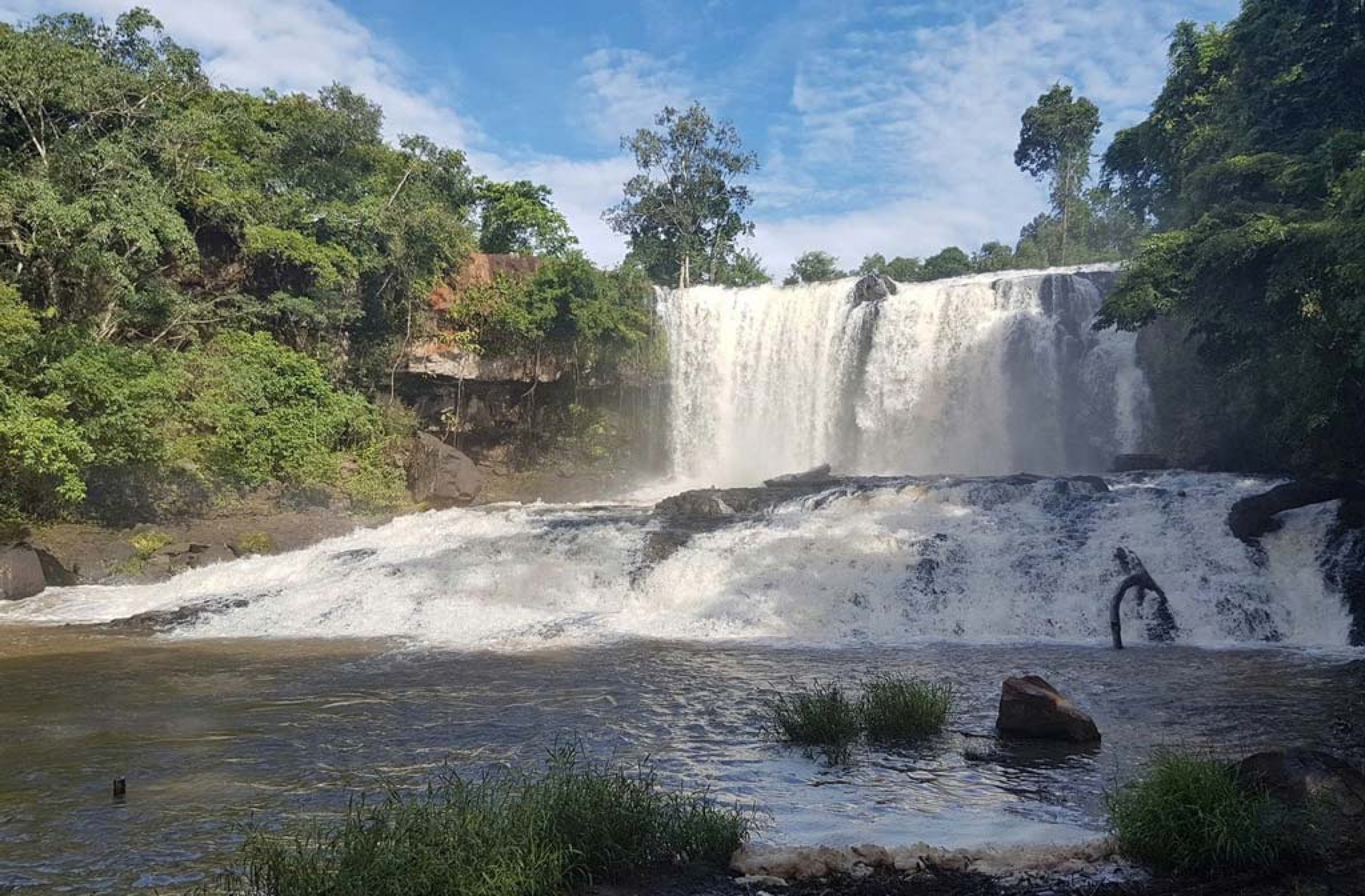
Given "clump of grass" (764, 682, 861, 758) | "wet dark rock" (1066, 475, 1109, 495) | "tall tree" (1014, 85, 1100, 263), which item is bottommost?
"clump of grass" (764, 682, 861, 758)

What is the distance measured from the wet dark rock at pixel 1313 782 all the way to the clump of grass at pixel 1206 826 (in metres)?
0.19

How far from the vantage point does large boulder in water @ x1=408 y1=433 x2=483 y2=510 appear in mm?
30406

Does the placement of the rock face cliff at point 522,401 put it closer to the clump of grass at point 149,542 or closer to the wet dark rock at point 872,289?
the wet dark rock at point 872,289

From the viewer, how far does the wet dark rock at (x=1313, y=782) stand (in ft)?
18.5

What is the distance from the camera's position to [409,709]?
34.9 ft

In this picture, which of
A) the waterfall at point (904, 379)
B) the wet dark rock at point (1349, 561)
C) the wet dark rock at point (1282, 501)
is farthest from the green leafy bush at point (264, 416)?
the wet dark rock at point (1349, 561)

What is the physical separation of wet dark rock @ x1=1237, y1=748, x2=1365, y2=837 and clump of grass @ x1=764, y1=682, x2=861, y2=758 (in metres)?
3.36

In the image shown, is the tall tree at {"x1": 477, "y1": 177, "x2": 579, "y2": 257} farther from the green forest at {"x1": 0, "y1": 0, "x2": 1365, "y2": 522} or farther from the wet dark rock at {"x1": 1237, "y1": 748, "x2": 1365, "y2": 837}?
the wet dark rock at {"x1": 1237, "y1": 748, "x2": 1365, "y2": 837}

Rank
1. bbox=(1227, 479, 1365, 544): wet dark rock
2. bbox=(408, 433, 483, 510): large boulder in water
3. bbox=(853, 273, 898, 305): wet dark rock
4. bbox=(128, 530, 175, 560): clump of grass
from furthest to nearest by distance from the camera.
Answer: bbox=(853, 273, 898, 305): wet dark rock → bbox=(408, 433, 483, 510): large boulder in water → bbox=(128, 530, 175, 560): clump of grass → bbox=(1227, 479, 1365, 544): wet dark rock

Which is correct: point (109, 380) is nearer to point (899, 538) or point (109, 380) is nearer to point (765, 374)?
point (899, 538)

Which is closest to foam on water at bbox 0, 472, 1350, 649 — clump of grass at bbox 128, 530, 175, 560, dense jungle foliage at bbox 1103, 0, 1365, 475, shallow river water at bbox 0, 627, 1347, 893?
shallow river water at bbox 0, 627, 1347, 893

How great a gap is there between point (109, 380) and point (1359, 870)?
25474 mm

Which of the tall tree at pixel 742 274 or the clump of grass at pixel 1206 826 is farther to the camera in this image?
the tall tree at pixel 742 274

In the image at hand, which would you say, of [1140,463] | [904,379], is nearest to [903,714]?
[1140,463]
